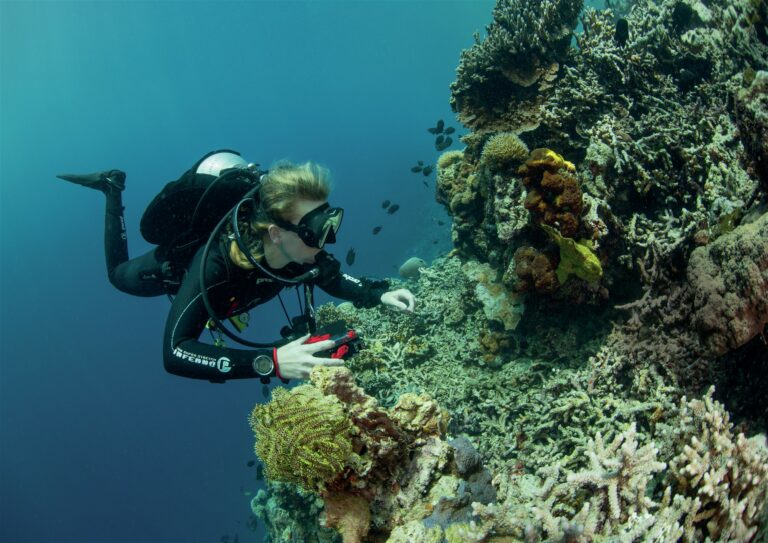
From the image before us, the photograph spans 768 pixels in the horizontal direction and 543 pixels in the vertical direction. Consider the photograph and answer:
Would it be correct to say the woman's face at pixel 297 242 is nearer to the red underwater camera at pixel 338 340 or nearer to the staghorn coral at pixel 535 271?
the red underwater camera at pixel 338 340

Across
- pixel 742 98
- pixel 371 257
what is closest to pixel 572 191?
pixel 742 98

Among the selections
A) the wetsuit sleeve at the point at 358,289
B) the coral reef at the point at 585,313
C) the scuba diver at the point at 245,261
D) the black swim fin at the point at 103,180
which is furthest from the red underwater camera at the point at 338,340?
the black swim fin at the point at 103,180

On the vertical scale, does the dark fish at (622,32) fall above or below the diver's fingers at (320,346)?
above

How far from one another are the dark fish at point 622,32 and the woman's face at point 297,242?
507cm

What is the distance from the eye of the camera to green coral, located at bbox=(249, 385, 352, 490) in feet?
8.22

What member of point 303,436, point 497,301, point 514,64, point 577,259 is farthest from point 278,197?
point 514,64

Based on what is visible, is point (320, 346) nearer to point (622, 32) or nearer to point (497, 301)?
point (497, 301)

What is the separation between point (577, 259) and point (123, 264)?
7059 millimetres

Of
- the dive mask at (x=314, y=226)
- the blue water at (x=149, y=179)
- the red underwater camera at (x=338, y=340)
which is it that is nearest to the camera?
the red underwater camera at (x=338, y=340)

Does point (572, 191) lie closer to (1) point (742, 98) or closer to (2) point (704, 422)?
(1) point (742, 98)

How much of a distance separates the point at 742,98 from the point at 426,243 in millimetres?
33258

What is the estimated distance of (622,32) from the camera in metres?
5.80

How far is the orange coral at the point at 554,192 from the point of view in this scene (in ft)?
13.3

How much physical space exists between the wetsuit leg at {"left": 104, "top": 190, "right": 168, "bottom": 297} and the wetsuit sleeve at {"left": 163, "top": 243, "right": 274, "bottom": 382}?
93.9 inches
